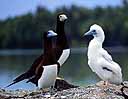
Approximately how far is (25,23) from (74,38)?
15.7 metres

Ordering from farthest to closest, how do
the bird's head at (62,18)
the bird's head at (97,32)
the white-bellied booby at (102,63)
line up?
the bird's head at (62,18), the bird's head at (97,32), the white-bellied booby at (102,63)

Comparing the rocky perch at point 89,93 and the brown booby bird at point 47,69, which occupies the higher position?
the brown booby bird at point 47,69

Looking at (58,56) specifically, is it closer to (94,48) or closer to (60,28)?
(60,28)

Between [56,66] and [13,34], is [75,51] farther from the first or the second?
[56,66]

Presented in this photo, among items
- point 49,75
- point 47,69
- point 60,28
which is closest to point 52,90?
point 49,75

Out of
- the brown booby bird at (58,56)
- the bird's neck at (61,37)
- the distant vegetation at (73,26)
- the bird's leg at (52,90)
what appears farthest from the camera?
the distant vegetation at (73,26)

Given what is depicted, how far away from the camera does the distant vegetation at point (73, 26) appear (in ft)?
163

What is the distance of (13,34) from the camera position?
54.2 metres

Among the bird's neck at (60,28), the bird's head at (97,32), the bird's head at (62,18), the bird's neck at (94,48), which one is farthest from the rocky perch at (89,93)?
the bird's head at (62,18)

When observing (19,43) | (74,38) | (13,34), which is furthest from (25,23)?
Result: (74,38)

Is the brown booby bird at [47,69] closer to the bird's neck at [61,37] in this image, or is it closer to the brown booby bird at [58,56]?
the brown booby bird at [58,56]

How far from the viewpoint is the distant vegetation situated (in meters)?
49.6

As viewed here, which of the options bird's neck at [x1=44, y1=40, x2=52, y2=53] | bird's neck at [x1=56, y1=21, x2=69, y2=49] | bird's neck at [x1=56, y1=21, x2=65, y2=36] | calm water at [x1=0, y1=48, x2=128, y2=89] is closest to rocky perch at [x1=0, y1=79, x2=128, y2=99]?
bird's neck at [x1=44, y1=40, x2=52, y2=53]

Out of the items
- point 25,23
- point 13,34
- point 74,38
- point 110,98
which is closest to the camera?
point 110,98
